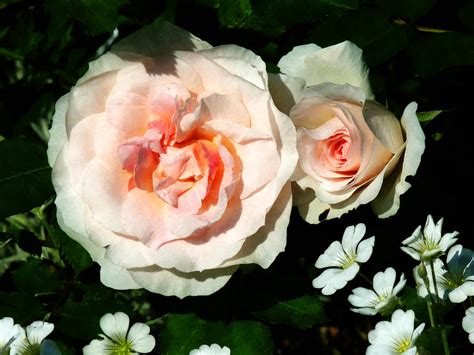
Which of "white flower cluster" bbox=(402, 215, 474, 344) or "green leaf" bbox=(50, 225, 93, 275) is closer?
"white flower cluster" bbox=(402, 215, 474, 344)

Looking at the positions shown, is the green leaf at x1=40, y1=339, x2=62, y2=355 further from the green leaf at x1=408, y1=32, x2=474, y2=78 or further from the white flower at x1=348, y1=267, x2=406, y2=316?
the green leaf at x1=408, y1=32, x2=474, y2=78

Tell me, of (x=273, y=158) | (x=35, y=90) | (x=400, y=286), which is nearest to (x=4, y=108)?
(x=35, y=90)

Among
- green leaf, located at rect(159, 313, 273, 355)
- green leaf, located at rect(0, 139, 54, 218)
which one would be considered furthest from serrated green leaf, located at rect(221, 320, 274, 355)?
green leaf, located at rect(0, 139, 54, 218)

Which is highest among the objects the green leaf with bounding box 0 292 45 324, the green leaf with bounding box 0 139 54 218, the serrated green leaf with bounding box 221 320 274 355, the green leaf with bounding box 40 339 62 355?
the green leaf with bounding box 0 139 54 218

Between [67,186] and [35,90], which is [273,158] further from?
[35,90]

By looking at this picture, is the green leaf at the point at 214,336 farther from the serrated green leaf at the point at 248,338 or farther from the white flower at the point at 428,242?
the white flower at the point at 428,242

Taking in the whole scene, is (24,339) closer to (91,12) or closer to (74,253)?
(74,253)

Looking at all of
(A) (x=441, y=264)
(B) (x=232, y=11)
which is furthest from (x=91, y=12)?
(A) (x=441, y=264)
